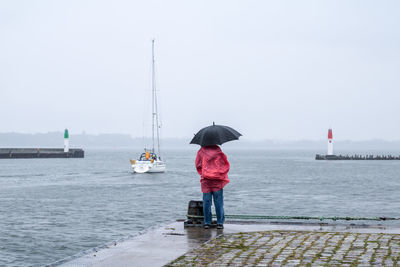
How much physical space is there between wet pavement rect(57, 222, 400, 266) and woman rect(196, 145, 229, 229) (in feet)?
1.28

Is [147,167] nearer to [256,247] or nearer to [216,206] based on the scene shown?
[216,206]

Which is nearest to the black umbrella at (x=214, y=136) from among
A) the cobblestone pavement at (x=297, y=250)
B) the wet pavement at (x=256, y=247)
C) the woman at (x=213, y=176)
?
the woman at (x=213, y=176)

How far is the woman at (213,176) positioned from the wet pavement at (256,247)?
Result: 1.28 ft

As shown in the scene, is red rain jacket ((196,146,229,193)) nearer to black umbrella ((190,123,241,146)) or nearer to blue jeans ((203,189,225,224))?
blue jeans ((203,189,225,224))

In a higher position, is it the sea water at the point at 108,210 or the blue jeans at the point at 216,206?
the blue jeans at the point at 216,206

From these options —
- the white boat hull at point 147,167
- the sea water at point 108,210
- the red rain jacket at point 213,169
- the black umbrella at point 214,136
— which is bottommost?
the sea water at point 108,210

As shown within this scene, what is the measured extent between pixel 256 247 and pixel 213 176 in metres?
2.28

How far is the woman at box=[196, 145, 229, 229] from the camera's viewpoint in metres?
11.6

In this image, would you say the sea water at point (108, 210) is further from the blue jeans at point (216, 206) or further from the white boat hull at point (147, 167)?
the white boat hull at point (147, 167)

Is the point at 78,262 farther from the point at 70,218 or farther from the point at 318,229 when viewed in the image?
the point at 70,218

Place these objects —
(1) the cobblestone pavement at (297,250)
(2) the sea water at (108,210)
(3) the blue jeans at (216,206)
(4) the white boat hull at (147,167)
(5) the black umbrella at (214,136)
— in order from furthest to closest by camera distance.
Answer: (4) the white boat hull at (147,167) → (2) the sea water at (108,210) → (3) the blue jeans at (216,206) → (5) the black umbrella at (214,136) → (1) the cobblestone pavement at (297,250)

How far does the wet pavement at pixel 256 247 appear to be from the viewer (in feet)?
28.3

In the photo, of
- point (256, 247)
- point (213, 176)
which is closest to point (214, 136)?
point (213, 176)

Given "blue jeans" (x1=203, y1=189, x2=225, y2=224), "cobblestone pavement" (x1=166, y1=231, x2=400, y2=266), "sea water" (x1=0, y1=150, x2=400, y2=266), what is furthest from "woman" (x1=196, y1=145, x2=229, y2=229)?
"sea water" (x1=0, y1=150, x2=400, y2=266)
